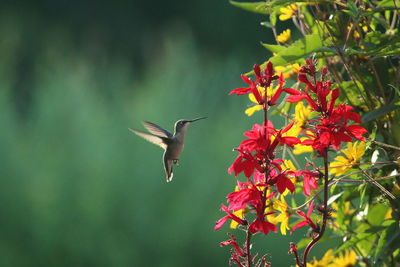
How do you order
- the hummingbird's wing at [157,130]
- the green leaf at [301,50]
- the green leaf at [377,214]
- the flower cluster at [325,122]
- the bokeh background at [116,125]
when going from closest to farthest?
the flower cluster at [325,122] < the green leaf at [301,50] < the green leaf at [377,214] < the hummingbird's wing at [157,130] < the bokeh background at [116,125]

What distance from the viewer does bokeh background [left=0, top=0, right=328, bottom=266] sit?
2229mm

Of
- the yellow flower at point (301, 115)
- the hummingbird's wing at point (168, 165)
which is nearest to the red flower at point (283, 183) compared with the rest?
the yellow flower at point (301, 115)

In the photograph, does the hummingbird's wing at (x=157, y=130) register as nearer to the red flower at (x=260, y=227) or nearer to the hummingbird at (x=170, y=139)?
the hummingbird at (x=170, y=139)

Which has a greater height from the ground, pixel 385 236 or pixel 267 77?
pixel 267 77

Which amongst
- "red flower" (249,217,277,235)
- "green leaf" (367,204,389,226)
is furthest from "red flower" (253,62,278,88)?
"green leaf" (367,204,389,226)

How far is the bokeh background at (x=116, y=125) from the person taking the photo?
223 centimetres

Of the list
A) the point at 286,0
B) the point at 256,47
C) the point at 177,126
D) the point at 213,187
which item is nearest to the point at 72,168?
the point at 213,187

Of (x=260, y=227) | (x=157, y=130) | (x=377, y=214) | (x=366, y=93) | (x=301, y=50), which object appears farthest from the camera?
(x=157, y=130)

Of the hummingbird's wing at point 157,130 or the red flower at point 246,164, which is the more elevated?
the hummingbird's wing at point 157,130

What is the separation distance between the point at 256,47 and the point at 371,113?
1407 millimetres

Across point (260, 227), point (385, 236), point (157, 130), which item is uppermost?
point (157, 130)

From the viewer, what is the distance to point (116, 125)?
2.33 m

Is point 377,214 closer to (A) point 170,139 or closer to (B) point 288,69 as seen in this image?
(B) point 288,69

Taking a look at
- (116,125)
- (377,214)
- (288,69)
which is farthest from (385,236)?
(116,125)
